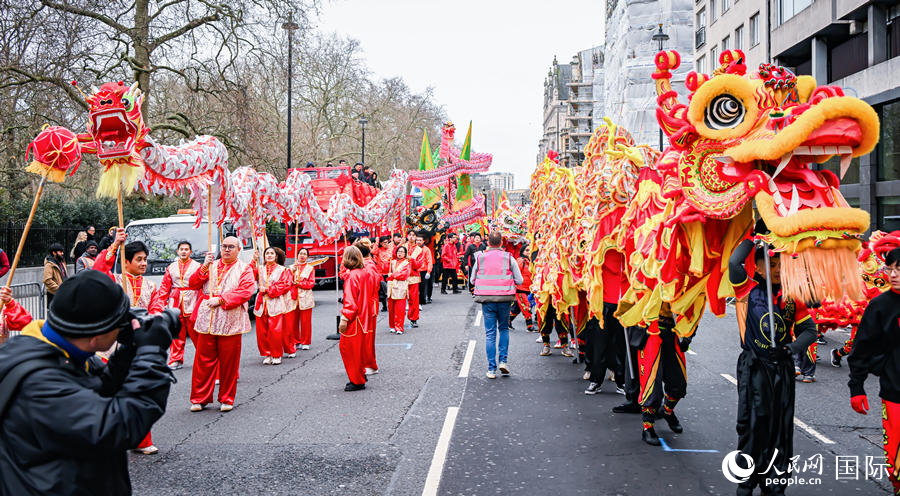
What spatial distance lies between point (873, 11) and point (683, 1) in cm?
2053

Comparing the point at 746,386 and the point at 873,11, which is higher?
the point at 873,11

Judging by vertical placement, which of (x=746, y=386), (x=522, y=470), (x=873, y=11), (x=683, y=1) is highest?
(x=683, y=1)

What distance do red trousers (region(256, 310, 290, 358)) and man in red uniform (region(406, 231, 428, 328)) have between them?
3.83m

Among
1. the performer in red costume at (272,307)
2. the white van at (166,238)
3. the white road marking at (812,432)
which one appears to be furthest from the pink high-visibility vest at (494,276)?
the white van at (166,238)

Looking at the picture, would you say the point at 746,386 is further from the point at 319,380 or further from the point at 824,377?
the point at 319,380

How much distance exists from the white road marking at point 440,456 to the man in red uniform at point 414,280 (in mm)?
6919

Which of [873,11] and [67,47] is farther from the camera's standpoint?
[873,11]

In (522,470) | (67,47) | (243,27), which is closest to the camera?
(522,470)

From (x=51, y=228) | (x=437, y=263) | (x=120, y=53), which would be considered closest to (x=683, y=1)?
(x=437, y=263)

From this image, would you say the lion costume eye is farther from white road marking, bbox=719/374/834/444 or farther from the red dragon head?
white road marking, bbox=719/374/834/444

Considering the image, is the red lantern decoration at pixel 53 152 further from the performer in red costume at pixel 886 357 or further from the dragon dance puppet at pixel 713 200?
the performer in red costume at pixel 886 357

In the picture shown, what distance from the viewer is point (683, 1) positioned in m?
37.0

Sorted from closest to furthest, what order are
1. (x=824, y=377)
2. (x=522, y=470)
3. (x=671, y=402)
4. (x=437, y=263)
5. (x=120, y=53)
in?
(x=522, y=470)
(x=671, y=402)
(x=824, y=377)
(x=120, y=53)
(x=437, y=263)

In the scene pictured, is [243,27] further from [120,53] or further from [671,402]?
[671,402]
